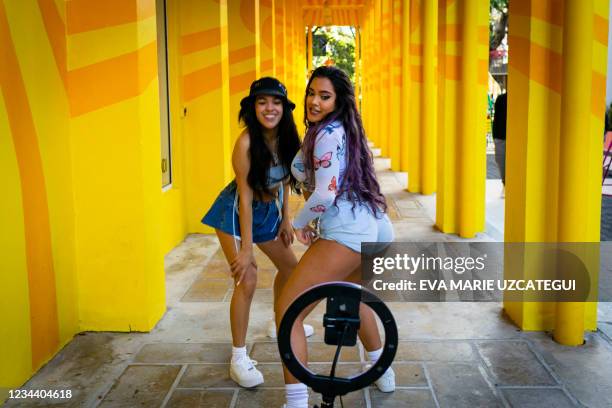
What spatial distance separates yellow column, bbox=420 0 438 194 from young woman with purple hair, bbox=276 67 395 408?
21.6 ft

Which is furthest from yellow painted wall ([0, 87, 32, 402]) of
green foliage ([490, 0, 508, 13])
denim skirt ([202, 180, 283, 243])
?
green foliage ([490, 0, 508, 13])

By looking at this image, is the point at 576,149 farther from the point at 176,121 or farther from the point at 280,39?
the point at 280,39

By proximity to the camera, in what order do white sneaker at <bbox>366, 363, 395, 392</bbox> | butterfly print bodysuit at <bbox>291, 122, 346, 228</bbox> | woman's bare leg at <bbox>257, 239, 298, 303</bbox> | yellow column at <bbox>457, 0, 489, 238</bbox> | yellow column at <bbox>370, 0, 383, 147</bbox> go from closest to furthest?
butterfly print bodysuit at <bbox>291, 122, 346, 228</bbox> < white sneaker at <bbox>366, 363, 395, 392</bbox> < woman's bare leg at <bbox>257, 239, 298, 303</bbox> < yellow column at <bbox>457, 0, 489, 238</bbox> < yellow column at <bbox>370, 0, 383, 147</bbox>

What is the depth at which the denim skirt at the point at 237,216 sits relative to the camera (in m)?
3.35

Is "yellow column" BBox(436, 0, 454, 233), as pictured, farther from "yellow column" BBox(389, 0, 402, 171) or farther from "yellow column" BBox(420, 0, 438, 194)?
"yellow column" BBox(389, 0, 402, 171)

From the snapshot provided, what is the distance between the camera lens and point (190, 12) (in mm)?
6844

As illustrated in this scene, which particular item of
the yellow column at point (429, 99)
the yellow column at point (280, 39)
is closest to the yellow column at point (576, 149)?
the yellow column at point (429, 99)

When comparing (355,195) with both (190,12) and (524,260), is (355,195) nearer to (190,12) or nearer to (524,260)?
(524,260)

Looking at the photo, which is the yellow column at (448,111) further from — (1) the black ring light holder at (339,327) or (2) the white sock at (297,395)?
(1) the black ring light holder at (339,327)

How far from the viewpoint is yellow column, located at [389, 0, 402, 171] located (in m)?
12.4

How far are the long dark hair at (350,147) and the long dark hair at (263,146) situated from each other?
0.36 m

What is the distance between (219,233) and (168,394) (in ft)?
2.64

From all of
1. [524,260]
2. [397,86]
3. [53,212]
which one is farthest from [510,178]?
[397,86]

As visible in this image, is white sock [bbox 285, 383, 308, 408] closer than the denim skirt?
Yes
